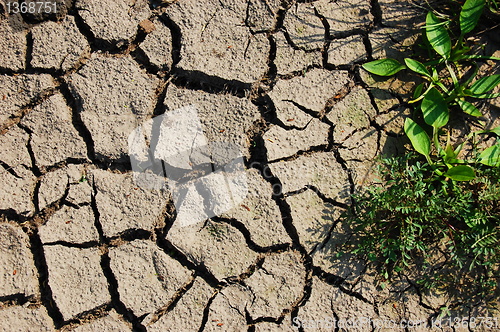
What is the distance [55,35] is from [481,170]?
2.37m

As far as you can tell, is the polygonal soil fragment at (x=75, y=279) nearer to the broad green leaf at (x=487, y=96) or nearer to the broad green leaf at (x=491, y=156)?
the broad green leaf at (x=491, y=156)

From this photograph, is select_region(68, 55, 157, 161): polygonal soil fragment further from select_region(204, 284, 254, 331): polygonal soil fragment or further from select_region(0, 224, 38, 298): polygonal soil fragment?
select_region(204, 284, 254, 331): polygonal soil fragment

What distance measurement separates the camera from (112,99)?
251 cm

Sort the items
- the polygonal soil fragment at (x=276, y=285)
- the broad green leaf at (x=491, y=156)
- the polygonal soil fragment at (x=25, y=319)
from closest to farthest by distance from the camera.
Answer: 1. the polygonal soil fragment at (x=25, y=319)
2. the polygonal soil fragment at (x=276, y=285)
3. the broad green leaf at (x=491, y=156)

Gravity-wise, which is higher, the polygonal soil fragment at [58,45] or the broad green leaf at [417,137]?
the polygonal soil fragment at [58,45]

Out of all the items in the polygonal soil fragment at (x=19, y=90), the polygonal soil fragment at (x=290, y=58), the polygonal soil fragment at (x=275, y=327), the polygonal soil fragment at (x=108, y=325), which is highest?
Result: the polygonal soil fragment at (x=290, y=58)

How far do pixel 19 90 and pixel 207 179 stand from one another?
109 centimetres

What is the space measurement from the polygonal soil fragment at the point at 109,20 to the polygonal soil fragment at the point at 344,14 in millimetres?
1047

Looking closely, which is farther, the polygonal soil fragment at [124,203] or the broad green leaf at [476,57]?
the broad green leaf at [476,57]

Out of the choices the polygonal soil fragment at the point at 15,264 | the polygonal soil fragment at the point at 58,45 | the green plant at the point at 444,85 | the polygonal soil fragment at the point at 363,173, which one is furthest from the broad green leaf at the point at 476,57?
the polygonal soil fragment at the point at 15,264

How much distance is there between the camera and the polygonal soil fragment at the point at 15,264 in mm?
2328

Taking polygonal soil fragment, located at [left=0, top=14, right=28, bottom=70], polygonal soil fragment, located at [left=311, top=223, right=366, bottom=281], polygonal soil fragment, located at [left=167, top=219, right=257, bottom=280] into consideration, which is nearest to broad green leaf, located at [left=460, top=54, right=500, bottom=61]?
polygonal soil fragment, located at [left=311, top=223, right=366, bottom=281]

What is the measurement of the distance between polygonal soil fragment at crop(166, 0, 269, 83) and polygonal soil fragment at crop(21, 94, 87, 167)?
661 millimetres

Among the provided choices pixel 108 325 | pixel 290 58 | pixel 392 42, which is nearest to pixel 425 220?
pixel 392 42
